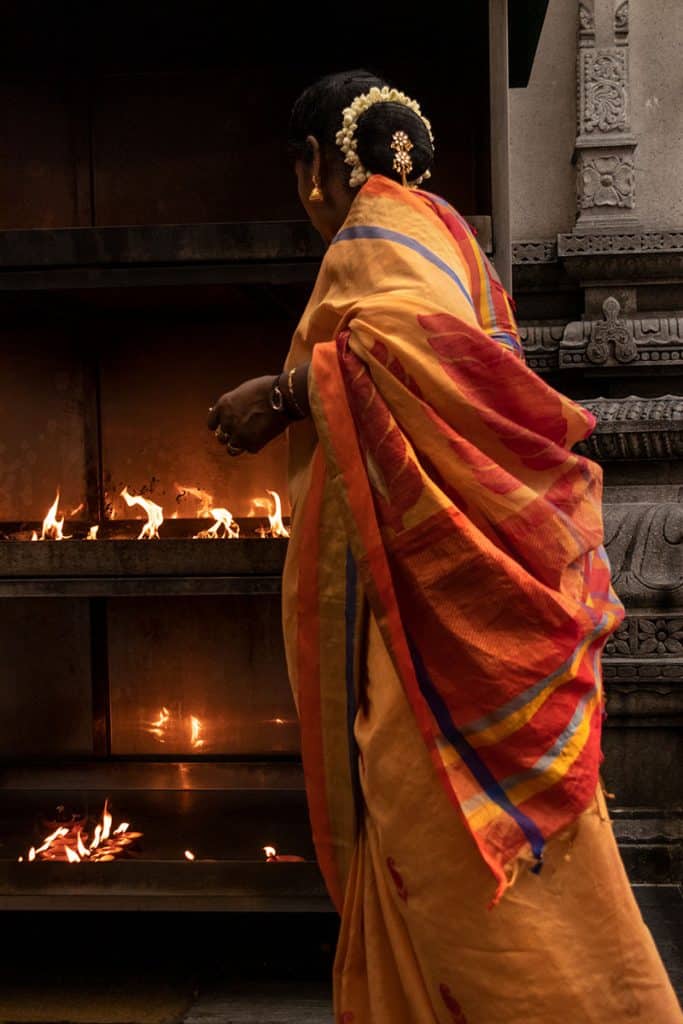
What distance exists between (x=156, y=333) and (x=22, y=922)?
1786 millimetres

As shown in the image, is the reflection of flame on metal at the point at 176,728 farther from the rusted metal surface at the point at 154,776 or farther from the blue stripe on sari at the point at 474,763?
the blue stripe on sari at the point at 474,763

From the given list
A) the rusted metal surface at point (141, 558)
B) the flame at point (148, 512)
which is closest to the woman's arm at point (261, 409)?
the rusted metal surface at point (141, 558)

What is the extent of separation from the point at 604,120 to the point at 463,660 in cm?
273

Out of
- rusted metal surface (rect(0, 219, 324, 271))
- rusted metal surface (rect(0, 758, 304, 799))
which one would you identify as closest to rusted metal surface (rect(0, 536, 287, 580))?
rusted metal surface (rect(0, 219, 324, 271))

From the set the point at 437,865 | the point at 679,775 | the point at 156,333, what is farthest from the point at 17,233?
the point at 679,775

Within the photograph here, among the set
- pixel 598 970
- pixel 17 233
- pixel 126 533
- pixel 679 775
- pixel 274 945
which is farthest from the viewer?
pixel 126 533

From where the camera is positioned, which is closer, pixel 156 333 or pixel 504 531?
pixel 504 531

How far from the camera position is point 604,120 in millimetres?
3738

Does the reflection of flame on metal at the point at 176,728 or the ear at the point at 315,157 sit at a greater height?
the ear at the point at 315,157

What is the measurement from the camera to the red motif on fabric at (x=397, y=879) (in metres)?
1.65

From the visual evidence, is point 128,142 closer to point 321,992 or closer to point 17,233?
point 17,233

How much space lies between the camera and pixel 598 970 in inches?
63.0

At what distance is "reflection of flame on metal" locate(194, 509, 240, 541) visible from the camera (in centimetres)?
334

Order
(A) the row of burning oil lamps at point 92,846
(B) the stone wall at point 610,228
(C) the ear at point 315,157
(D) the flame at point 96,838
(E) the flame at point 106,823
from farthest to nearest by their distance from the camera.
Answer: (B) the stone wall at point 610,228, (E) the flame at point 106,823, (D) the flame at point 96,838, (A) the row of burning oil lamps at point 92,846, (C) the ear at point 315,157
